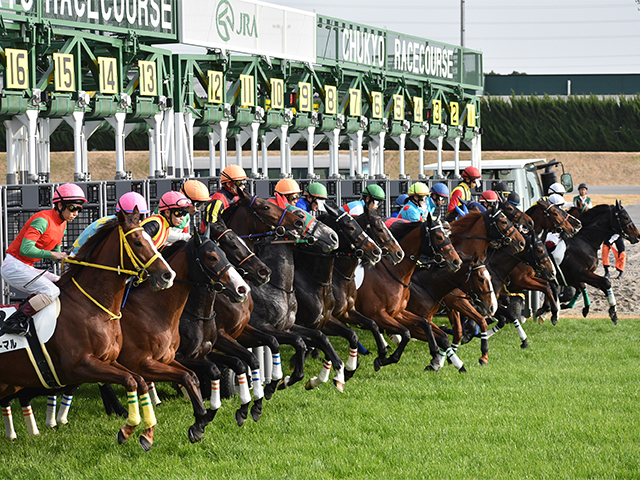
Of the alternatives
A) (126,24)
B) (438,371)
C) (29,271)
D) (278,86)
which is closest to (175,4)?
(126,24)

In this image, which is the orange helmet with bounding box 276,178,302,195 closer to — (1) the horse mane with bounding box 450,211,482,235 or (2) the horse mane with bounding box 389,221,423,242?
(2) the horse mane with bounding box 389,221,423,242

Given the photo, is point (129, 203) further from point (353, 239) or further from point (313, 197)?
point (313, 197)

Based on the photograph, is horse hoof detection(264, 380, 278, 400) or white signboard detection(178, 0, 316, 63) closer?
horse hoof detection(264, 380, 278, 400)

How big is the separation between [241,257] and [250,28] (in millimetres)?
13717

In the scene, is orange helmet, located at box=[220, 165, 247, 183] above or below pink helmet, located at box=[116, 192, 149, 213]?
above

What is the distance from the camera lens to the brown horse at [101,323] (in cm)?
580

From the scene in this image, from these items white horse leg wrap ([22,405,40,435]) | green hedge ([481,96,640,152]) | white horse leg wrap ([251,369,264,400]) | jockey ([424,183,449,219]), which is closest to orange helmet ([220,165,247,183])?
white horse leg wrap ([251,369,264,400])

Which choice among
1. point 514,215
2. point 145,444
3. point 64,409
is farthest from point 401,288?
point 145,444

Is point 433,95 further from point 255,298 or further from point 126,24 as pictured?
point 255,298

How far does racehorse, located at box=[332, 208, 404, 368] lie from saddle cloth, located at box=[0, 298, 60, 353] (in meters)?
3.07

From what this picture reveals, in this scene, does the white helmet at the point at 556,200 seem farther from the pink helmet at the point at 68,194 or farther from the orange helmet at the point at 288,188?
the pink helmet at the point at 68,194

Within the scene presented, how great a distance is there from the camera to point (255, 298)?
770 cm

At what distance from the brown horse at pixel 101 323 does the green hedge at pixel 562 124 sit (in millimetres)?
42246

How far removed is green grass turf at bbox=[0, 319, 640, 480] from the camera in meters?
5.89
